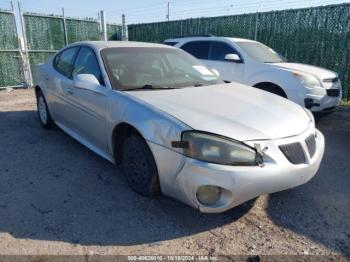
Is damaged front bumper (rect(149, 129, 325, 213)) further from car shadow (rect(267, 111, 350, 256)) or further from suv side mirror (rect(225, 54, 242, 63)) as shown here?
suv side mirror (rect(225, 54, 242, 63))

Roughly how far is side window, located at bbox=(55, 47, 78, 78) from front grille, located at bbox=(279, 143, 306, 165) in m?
3.07

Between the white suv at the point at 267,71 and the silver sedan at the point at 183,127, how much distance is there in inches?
92.4

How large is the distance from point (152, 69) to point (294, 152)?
194 cm

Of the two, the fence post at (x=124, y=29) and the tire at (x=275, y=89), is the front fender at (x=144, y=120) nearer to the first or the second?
the tire at (x=275, y=89)

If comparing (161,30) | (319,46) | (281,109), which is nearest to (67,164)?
(281,109)

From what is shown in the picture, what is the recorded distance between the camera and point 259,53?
6.98 m

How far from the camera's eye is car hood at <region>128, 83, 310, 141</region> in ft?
8.43

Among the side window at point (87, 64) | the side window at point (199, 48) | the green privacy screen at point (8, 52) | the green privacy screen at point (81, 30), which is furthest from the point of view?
the green privacy screen at point (81, 30)

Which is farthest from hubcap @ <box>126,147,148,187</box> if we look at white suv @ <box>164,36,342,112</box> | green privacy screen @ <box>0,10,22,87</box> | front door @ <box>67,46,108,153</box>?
green privacy screen @ <box>0,10,22,87</box>

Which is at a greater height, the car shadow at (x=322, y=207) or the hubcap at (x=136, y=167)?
the hubcap at (x=136, y=167)

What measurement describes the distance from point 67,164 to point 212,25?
857cm

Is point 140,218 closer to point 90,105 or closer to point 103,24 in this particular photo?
point 90,105

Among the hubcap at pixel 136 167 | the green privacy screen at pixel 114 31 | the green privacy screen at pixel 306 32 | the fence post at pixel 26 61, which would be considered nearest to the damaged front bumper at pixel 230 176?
the hubcap at pixel 136 167

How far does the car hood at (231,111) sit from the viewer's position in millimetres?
2568
